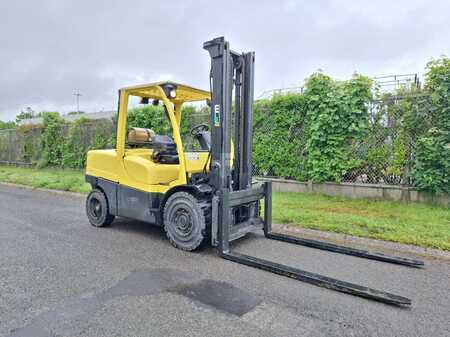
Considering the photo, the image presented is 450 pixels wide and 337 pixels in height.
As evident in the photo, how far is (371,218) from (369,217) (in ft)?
0.28

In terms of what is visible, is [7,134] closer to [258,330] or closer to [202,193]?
[202,193]

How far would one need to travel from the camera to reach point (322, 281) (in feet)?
10.5

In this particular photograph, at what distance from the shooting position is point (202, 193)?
4238 millimetres

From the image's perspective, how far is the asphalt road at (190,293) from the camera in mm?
2529

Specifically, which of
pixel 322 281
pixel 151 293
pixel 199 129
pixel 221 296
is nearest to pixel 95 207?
pixel 199 129

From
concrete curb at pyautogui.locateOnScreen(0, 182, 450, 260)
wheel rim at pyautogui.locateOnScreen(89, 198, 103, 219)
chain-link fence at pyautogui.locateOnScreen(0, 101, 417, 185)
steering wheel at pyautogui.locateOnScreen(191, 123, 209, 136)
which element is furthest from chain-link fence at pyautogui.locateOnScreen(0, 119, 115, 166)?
concrete curb at pyautogui.locateOnScreen(0, 182, 450, 260)

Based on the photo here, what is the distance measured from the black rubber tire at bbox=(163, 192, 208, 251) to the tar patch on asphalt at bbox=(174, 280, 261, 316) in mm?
914

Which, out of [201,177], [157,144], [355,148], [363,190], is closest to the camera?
[201,177]

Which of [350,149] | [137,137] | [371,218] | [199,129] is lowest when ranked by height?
[371,218]

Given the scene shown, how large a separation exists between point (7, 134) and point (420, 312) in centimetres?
2014

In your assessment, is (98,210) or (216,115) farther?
(98,210)

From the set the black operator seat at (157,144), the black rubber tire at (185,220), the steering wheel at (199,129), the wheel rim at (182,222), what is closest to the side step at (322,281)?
the black rubber tire at (185,220)

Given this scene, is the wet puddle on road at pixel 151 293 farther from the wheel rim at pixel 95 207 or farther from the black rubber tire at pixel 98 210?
the wheel rim at pixel 95 207

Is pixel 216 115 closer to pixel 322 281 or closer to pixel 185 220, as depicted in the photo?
pixel 185 220
